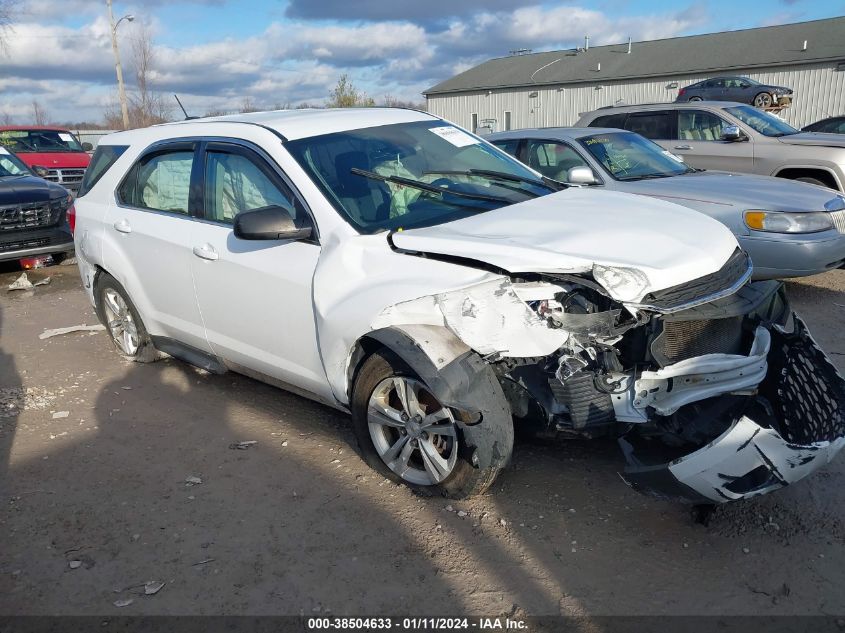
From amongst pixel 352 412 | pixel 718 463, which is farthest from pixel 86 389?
pixel 718 463

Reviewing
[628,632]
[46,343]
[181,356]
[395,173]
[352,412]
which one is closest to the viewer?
[628,632]

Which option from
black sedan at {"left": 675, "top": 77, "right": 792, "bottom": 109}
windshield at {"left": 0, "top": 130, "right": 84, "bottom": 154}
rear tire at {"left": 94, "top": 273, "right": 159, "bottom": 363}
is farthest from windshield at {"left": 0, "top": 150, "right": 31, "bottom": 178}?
black sedan at {"left": 675, "top": 77, "right": 792, "bottom": 109}

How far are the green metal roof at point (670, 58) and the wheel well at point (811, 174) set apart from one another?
22.2m

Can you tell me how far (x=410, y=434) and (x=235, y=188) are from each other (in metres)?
1.84

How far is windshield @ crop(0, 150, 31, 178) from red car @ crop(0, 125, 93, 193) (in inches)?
244

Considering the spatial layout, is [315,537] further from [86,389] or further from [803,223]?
[803,223]

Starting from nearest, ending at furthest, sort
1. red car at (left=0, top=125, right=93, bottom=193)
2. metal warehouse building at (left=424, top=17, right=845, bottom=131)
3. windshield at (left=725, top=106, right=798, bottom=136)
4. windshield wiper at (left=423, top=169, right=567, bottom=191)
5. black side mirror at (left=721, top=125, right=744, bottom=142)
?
windshield wiper at (left=423, top=169, right=567, bottom=191), black side mirror at (left=721, top=125, right=744, bottom=142), windshield at (left=725, top=106, right=798, bottom=136), red car at (left=0, top=125, right=93, bottom=193), metal warehouse building at (left=424, top=17, right=845, bottom=131)

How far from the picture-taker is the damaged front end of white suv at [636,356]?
2.93m

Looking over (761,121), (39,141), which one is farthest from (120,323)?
(39,141)

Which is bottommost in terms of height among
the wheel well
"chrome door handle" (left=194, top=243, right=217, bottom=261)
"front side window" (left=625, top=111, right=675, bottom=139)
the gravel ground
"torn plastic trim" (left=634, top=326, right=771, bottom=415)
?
the gravel ground

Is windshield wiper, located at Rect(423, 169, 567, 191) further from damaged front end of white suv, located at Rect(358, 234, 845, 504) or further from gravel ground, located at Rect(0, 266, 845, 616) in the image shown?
gravel ground, located at Rect(0, 266, 845, 616)

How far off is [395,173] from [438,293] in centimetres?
108

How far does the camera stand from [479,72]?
41156mm

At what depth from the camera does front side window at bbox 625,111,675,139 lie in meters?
9.33
